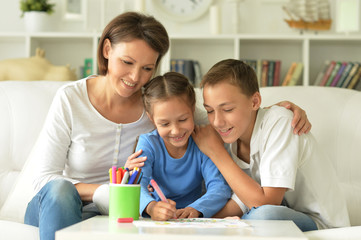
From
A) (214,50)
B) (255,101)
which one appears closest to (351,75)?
(214,50)

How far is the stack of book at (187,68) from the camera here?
3129 mm

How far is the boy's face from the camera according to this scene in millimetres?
1509

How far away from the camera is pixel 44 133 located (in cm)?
165

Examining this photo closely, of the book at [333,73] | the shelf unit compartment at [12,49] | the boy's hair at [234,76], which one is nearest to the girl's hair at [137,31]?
the boy's hair at [234,76]

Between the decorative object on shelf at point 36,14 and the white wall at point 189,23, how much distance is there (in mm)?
138

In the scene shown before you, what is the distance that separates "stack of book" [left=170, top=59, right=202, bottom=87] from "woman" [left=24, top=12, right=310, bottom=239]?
4.50 feet

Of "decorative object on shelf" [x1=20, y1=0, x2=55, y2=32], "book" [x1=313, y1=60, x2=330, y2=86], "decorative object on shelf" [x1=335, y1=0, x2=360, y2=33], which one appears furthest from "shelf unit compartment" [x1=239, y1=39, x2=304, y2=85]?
"decorative object on shelf" [x1=20, y1=0, x2=55, y2=32]

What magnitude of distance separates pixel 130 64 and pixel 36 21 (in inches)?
67.9

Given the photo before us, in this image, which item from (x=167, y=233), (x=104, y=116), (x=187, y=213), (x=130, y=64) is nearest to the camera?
(x=167, y=233)

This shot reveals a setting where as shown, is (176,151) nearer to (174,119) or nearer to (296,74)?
(174,119)

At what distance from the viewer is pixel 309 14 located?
305 centimetres

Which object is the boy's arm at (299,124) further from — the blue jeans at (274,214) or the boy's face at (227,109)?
the blue jeans at (274,214)

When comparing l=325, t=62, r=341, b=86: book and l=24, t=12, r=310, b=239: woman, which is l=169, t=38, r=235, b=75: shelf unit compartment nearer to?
l=325, t=62, r=341, b=86: book

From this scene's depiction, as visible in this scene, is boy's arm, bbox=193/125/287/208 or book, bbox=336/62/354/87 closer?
boy's arm, bbox=193/125/287/208
